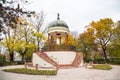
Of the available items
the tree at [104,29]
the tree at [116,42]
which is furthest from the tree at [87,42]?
the tree at [116,42]

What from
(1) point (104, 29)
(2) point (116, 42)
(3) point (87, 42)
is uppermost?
(1) point (104, 29)

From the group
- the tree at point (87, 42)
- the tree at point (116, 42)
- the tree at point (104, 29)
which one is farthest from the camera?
the tree at point (87, 42)

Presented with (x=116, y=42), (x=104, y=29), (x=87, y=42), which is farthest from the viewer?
(x=87, y=42)

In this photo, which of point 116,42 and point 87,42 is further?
point 87,42

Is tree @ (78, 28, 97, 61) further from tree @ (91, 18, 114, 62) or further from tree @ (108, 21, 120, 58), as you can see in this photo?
tree @ (108, 21, 120, 58)

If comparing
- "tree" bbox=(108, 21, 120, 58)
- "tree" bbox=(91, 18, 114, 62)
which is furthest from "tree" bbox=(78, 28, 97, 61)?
"tree" bbox=(108, 21, 120, 58)

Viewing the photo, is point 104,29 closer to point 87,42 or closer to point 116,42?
point 116,42

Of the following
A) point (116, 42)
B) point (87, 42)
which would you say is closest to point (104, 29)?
point (116, 42)

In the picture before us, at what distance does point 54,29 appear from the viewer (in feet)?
90.2

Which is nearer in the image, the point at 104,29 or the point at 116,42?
the point at 116,42

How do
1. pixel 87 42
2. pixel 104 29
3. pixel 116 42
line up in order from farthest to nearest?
pixel 87 42, pixel 104 29, pixel 116 42

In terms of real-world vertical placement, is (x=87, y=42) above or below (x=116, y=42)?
above

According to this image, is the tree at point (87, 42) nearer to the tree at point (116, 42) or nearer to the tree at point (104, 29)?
the tree at point (104, 29)

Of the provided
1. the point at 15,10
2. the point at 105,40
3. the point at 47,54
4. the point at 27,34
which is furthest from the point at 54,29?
the point at 15,10
